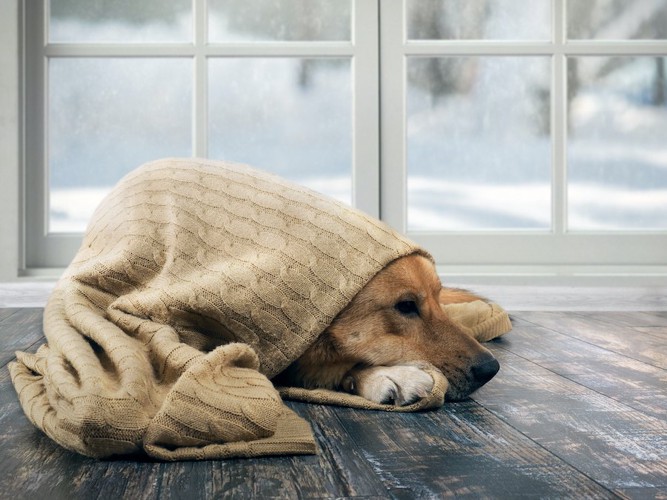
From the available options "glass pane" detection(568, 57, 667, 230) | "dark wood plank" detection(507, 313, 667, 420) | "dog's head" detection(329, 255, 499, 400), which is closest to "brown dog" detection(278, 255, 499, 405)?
"dog's head" detection(329, 255, 499, 400)

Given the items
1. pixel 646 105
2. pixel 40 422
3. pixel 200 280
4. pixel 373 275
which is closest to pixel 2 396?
pixel 40 422

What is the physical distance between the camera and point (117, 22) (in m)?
3.04

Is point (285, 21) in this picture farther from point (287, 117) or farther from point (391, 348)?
point (391, 348)

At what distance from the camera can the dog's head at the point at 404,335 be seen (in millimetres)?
1633

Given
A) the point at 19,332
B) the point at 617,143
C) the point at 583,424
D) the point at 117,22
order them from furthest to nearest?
the point at 617,143 → the point at 117,22 → the point at 19,332 → the point at 583,424

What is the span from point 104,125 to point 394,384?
1.95m

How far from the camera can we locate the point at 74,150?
308cm

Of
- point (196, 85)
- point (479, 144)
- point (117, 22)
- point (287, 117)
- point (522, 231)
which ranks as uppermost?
point (117, 22)

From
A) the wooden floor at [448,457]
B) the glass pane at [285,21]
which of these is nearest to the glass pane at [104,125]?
the glass pane at [285,21]

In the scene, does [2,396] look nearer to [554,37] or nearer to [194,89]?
[194,89]

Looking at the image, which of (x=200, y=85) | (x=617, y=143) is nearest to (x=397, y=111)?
(x=200, y=85)

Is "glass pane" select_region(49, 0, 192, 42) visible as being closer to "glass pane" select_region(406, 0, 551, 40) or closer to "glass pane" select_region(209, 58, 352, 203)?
"glass pane" select_region(209, 58, 352, 203)

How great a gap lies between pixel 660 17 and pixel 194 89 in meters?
1.82

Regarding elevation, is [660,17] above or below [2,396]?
above
